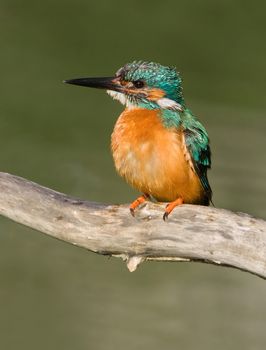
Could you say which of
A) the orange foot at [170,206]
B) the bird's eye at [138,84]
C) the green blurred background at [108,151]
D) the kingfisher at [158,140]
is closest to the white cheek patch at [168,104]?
the kingfisher at [158,140]

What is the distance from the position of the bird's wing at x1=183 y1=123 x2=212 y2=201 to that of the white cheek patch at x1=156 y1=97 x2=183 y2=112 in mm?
147

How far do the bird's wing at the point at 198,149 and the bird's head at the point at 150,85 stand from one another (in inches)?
7.9

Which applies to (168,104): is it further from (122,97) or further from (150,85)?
(122,97)

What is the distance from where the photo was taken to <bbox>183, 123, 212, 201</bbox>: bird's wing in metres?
4.69

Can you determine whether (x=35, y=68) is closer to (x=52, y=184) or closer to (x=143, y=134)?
(x=52, y=184)

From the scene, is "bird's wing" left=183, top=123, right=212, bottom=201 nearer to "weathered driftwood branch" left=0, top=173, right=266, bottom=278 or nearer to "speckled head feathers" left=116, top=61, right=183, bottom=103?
"speckled head feathers" left=116, top=61, right=183, bottom=103

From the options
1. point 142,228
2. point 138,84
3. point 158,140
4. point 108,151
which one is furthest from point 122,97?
point 108,151

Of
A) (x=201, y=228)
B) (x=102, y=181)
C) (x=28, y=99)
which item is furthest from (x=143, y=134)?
(x=28, y=99)

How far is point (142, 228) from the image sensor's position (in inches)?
171

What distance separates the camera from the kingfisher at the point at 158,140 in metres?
4.62

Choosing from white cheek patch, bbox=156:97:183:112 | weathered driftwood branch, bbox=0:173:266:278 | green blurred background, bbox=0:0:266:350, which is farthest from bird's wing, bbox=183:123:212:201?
A: green blurred background, bbox=0:0:266:350

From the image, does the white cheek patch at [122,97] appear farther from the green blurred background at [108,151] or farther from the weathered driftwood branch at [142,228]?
the green blurred background at [108,151]

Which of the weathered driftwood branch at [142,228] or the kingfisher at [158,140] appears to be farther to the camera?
the kingfisher at [158,140]

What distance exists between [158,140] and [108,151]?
418 cm
